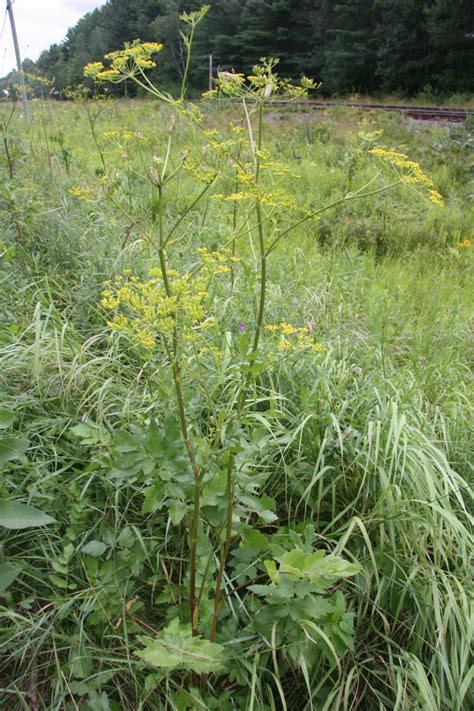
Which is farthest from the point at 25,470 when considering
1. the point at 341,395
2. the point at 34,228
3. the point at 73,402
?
the point at 34,228

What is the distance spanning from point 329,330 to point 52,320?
58.1 inches

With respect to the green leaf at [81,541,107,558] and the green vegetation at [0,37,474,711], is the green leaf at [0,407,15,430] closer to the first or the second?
the green vegetation at [0,37,474,711]

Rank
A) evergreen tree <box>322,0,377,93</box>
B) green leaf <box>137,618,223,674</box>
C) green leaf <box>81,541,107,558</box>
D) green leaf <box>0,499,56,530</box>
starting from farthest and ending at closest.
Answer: evergreen tree <box>322,0,377,93</box> → green leaf <box>81,541,107,558</box> → green leaf <box>0,499,56,530</box> → green leaf <box>137,618,223,674</box>

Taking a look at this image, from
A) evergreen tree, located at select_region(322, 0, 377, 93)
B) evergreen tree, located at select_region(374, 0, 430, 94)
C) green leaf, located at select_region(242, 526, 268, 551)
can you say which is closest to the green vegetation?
green leaf, located at select_region(242, 526, 268, 551)

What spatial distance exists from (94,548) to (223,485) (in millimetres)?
517

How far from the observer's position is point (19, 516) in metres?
1.27

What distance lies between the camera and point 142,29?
4219 centimetres

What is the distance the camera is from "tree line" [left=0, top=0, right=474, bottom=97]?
842 inches

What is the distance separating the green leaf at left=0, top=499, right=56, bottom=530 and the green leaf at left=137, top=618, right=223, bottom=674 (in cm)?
40

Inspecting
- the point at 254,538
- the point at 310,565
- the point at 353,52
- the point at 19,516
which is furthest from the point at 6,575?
the point at 353,52

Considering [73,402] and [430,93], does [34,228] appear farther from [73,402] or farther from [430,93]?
[430,93]

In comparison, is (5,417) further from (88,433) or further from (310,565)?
(310,565)

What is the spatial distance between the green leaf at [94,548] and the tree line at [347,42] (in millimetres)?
16852

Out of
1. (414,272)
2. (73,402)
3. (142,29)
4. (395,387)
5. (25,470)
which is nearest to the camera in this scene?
(25,470)
